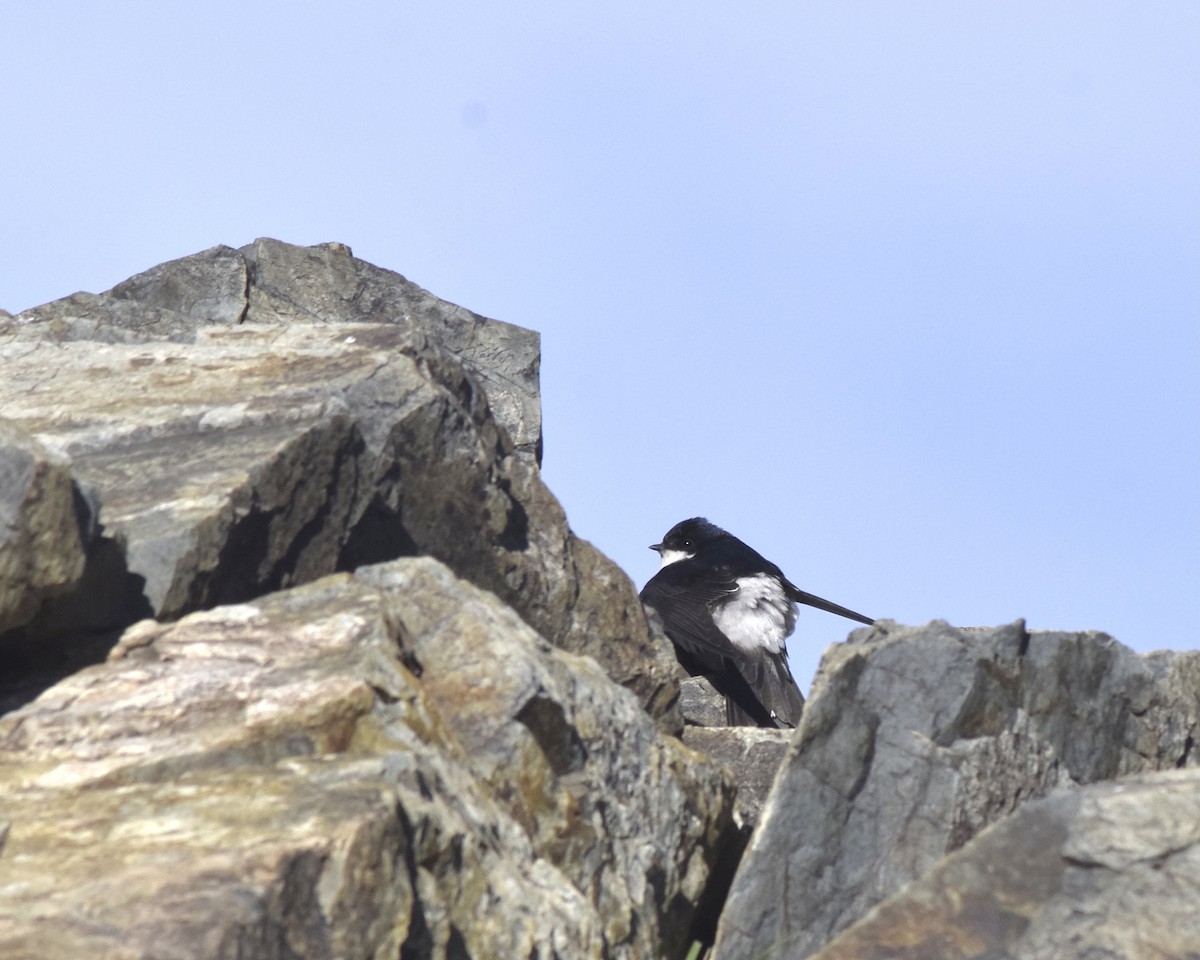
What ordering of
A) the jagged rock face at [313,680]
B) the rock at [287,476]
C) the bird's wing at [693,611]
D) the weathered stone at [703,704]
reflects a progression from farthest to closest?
the bird's wing at [693,611], the weathered stone at [703,704], the rock at [287,476], the jagged rock face at [313,680]

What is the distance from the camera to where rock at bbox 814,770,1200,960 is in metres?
3.58

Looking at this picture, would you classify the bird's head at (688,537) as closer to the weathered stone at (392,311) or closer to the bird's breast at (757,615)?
the bird's breast at (757,615)

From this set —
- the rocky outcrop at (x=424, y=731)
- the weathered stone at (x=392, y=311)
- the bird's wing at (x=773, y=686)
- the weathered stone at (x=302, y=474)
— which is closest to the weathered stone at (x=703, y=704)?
the bird's wing at (x=773, y=686)

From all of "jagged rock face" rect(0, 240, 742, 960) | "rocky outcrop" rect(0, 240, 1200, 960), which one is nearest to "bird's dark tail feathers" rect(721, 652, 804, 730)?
"rocky outcrop" rect(0, 240, 1200, 960)

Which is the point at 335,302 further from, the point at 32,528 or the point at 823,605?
the point at 32,528

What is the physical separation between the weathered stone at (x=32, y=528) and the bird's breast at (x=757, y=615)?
22.6ft

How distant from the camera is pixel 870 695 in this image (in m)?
5.40

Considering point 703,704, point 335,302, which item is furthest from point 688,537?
point 335,302

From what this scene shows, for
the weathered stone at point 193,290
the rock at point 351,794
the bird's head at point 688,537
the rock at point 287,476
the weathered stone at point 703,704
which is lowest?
the rock at point 351,794

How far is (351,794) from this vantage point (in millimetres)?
3750

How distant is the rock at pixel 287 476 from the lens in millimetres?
4934

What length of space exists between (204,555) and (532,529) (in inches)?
77.1

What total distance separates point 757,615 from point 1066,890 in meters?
7.31

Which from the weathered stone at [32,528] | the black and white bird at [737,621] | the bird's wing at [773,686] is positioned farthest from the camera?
the black and white bird at [737,621]
